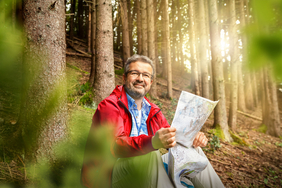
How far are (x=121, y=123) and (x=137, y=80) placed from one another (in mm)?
763

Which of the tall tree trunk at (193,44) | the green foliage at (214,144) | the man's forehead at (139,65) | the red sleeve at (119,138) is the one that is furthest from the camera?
the tall tree trunk at (193,44)

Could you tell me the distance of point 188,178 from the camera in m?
1.65

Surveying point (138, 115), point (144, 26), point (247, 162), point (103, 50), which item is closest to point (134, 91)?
point (138, 115)

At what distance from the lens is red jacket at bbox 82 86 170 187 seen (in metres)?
1.34

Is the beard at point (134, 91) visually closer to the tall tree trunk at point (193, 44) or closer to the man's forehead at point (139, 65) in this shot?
the man's forehead at point (139, 65)

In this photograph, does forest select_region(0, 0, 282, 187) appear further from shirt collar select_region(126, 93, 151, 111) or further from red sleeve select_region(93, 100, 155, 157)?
shirt collar select_region(126, 93, 151, 111)

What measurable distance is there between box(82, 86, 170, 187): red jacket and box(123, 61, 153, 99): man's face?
173mm

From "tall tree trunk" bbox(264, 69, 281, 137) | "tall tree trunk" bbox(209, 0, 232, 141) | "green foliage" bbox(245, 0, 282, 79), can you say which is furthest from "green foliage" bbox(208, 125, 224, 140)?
"green foliage" bbox(245, 0, 282, 79)

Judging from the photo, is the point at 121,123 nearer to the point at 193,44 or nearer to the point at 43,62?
the point at 43,62

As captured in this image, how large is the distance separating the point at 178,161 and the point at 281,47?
1286 mm

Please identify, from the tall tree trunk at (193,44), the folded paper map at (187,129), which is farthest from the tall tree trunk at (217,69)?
the folded paper map at (187,129)

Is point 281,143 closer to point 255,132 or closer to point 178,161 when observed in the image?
point 255,132

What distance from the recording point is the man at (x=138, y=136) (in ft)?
4.36

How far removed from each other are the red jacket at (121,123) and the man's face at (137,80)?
17cm
